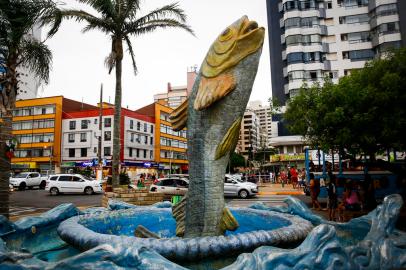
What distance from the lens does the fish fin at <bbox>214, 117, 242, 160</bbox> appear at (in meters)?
3.49

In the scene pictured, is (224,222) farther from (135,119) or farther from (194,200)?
(135,119)

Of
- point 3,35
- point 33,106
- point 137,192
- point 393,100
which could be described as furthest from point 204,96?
point 33,106

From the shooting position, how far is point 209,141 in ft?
11.5

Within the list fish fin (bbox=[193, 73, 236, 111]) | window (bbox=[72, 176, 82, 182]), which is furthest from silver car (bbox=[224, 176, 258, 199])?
fish fin (bbox=[193, 73, 236, 111])

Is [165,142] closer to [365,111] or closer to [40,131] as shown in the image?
[40,131]

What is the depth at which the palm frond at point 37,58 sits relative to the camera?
29.0ft

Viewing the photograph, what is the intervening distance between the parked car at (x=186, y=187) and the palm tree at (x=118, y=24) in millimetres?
6234

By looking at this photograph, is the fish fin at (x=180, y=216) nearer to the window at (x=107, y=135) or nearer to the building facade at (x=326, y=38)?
the building facade at (x=326, y=38)

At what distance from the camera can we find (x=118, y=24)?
12.2 metres

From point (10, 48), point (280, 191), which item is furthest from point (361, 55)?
point (10, 48)

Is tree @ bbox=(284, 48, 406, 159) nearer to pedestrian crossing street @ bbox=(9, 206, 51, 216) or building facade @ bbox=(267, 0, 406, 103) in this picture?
pedestrian crossing street @ bbox=(9, 206, 51, 216)

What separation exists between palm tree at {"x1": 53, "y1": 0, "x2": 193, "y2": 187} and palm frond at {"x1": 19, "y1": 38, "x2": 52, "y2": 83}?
9.71ft

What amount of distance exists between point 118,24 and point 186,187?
31.8 feet

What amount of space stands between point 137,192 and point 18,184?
2141cm
